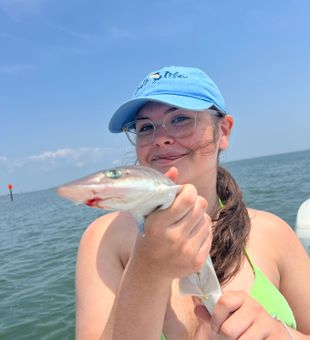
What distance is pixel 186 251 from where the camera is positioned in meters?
1.55

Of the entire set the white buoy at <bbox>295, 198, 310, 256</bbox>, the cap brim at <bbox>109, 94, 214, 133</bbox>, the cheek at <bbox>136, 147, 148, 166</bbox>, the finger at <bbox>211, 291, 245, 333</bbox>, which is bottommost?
the white buoy at <bbox>295, 198, 310, 256</bbox>

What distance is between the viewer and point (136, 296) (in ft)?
5.14

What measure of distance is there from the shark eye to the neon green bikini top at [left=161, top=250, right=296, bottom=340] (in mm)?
1250

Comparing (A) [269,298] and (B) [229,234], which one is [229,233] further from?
(A) [269,298]

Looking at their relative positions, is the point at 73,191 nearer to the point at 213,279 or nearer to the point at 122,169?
the point at 122,169

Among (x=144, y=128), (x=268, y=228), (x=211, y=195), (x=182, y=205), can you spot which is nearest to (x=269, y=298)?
(x=268, y=228)

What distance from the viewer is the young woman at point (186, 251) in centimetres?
156

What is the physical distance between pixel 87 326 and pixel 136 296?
19.8 inches

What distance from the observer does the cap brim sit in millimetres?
2113

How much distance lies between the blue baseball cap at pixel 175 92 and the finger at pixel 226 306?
1.05 m

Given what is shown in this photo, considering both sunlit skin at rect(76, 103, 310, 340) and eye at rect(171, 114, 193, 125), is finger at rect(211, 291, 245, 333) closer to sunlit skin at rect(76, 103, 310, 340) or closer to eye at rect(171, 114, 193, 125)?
sunlit skin at rect(76, 103, 310, 340)

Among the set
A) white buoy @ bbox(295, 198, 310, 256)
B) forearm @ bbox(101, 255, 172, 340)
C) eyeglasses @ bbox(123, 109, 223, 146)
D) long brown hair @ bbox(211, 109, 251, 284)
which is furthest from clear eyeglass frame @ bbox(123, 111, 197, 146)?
white buoy @ bbox(295, 198, 310, 256)

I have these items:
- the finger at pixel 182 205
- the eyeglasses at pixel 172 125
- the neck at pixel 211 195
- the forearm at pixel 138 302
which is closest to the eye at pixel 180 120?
the eyeglasses at pixel 172 125

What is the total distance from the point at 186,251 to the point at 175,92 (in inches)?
40.4
